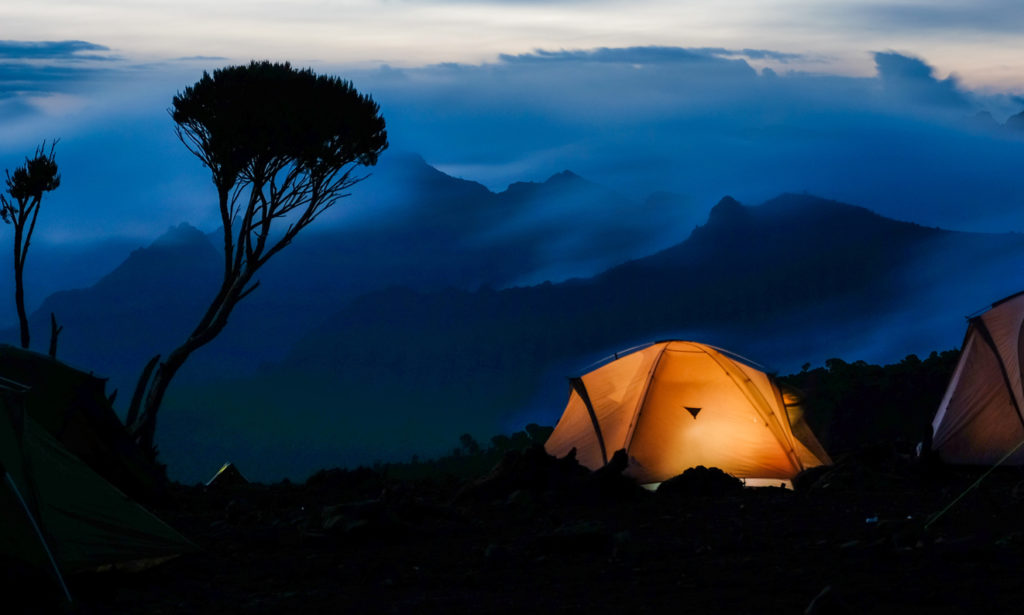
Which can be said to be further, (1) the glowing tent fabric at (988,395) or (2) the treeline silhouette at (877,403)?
(2) the treeline silhouette at (877,403)

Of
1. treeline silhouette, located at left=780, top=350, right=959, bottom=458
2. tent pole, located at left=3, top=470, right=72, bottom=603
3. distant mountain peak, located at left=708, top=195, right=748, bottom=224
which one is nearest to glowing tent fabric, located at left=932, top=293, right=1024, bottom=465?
treeline silhouette, located at left=780, top=350, right=959, bottom=458

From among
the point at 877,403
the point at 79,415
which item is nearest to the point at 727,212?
the point at 877,403

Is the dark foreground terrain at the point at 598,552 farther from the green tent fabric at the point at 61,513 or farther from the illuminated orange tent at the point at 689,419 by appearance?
the illuminated orange tent at the point at 689,419

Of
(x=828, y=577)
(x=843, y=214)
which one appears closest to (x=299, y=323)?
(x=843, y=214)

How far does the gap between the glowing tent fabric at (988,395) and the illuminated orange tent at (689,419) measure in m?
2.17

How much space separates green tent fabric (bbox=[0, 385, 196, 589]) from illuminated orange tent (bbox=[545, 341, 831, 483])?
27.9 ft

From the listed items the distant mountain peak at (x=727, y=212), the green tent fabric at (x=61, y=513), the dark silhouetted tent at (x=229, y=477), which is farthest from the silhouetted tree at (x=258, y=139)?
the distant mountain peak at (x=727, y=212)

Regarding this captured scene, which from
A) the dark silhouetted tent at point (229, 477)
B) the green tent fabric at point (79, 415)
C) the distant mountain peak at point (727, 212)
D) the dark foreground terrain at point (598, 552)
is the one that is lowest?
the dark foreground terrain at point (598, 552)

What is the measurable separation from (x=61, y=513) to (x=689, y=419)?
1027 centimetres

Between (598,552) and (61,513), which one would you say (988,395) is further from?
(61,513)

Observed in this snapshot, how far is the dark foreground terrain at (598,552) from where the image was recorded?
8.13 meters

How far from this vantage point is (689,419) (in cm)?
1719

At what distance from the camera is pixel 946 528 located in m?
10.7

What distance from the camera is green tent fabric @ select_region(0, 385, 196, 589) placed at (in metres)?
8.58
